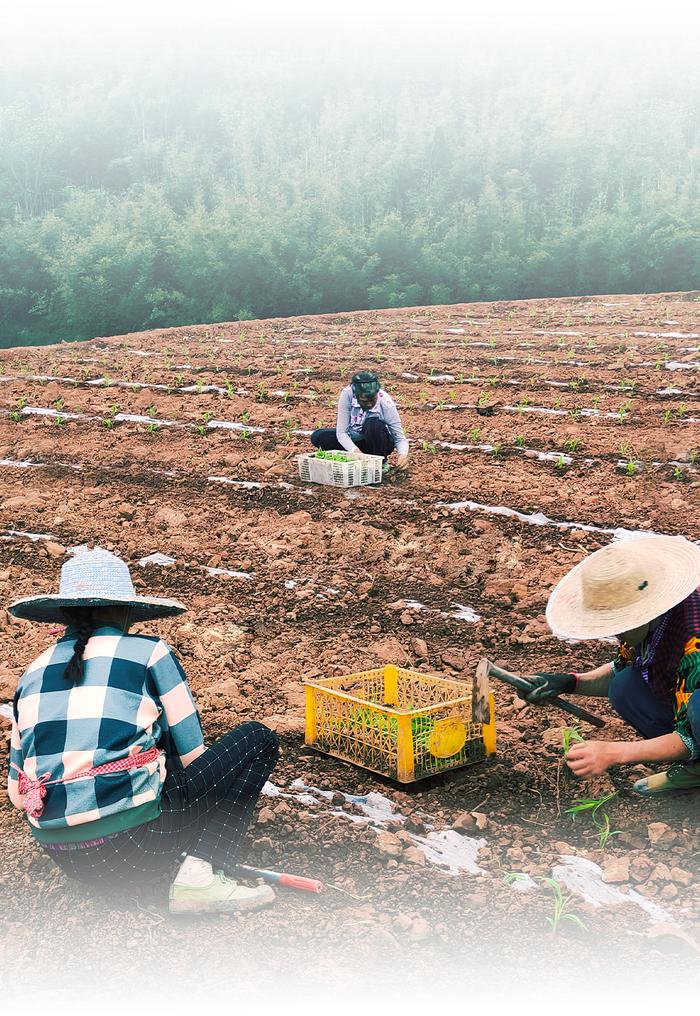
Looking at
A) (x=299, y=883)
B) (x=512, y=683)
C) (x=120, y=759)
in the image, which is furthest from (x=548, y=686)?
(x=120, y=759)

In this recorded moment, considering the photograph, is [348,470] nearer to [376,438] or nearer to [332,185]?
[376,438]

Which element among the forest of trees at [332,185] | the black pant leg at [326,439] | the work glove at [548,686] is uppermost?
the forest of trees at [332,185]

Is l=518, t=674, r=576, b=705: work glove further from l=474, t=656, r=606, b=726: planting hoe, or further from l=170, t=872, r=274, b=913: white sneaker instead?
l=170, t=872, r=274, b=913: white sneaker

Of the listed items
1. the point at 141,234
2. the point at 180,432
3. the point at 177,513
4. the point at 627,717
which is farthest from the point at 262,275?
the point at 627,717

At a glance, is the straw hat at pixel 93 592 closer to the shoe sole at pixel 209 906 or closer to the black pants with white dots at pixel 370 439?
the shoe sole at pixel 209 906

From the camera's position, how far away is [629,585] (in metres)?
2.89

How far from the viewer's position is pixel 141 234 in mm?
34969

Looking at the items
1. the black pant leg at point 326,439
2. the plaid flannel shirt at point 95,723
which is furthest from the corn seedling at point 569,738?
the black pant leg at point 326,439

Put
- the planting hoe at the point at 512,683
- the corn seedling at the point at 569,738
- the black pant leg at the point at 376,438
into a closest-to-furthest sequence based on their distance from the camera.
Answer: the planting hoe at the point at 512,683 < the corn seedling at the point at 569,738 < the black pant leg at the point at 376,438

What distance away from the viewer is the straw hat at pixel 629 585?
279 centimetres

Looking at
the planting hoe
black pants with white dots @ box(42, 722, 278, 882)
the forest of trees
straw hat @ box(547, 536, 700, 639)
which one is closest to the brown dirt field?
black pants with white dots @ box(42, 722, 278, 882)

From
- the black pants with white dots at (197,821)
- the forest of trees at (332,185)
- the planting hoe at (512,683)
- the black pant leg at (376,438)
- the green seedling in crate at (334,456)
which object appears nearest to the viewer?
the black pants with white dots at (197,821)

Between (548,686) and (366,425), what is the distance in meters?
3.93

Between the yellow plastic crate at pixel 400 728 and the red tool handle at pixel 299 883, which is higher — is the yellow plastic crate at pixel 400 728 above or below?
above
